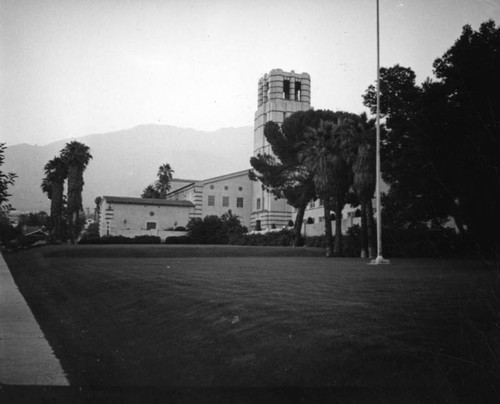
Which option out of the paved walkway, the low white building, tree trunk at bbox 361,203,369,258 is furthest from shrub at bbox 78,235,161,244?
the paved walkway

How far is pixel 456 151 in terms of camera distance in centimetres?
2372

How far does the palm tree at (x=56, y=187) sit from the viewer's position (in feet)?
243

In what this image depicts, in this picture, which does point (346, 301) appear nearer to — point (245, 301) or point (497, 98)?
point (245, 301)

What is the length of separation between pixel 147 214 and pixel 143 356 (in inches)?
2627

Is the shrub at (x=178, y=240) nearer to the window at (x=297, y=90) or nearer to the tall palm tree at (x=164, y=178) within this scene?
the window at (x=297, y=90)

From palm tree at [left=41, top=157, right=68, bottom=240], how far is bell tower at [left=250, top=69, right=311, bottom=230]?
3110cm

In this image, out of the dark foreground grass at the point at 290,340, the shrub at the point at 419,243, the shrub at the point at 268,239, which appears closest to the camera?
the dark foreground grass at the point at 290,340

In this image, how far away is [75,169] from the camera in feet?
226

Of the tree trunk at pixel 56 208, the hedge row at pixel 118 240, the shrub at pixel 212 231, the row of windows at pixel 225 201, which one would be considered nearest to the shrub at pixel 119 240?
the hedge row at pixel 118 240

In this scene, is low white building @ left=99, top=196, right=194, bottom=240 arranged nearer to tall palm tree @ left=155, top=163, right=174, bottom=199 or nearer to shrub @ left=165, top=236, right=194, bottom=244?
shrub @ left=165, top=236, right=194, bottom=244

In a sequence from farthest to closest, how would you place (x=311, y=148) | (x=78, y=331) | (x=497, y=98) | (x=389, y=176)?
(x=311, y=148), (x=389, y=176), (x=497, y=98), (x=78, y=331)

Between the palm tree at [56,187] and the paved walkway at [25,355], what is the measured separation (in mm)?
62718

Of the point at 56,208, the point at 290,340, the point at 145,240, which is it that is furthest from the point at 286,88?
the point at 290,340

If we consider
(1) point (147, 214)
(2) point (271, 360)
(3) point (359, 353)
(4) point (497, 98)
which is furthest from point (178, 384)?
(1) point (147, 214)
